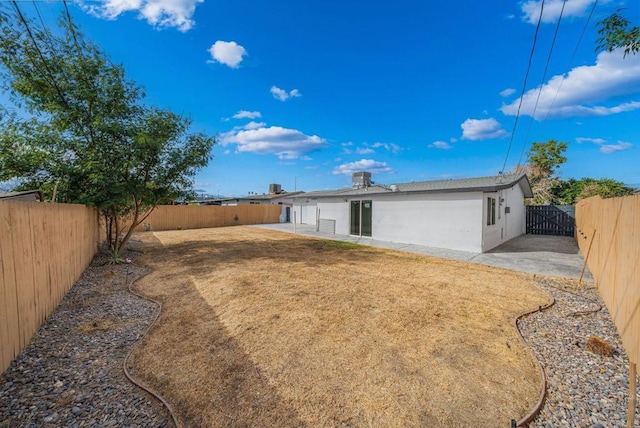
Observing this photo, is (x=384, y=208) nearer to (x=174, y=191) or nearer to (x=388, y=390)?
(x=174, y=191)

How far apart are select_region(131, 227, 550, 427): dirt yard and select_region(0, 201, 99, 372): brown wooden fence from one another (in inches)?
47.0

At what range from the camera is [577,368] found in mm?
2727

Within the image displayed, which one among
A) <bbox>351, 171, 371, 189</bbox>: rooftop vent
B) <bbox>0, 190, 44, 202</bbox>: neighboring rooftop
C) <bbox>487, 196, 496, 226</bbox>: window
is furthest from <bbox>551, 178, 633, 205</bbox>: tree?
<bbox>0, 190, 44, 202</bbox>: neighboring rooftop

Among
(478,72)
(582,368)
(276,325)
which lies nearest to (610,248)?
(582,368)

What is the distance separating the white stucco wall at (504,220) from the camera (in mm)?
9508

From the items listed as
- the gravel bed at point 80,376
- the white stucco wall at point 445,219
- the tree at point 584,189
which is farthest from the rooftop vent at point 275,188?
the gravel bed at point 80,376

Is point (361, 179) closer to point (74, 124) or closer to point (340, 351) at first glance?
point (74, 124)

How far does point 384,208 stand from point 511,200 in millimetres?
6135

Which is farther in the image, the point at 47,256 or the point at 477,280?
the point at 477,280

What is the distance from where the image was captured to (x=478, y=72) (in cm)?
1207

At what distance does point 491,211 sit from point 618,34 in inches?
290

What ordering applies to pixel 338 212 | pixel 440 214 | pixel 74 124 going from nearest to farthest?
pixel 74 124
pixel 440 214
pixel 338 212

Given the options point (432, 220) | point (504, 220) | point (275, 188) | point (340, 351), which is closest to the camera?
point (340, 351)

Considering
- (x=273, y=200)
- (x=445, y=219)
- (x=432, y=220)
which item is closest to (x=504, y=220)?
(x=445, y=219)
